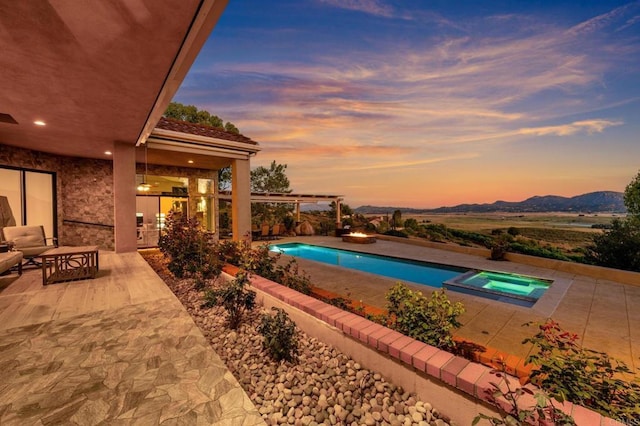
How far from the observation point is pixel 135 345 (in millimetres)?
2816

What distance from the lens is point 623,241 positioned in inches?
272

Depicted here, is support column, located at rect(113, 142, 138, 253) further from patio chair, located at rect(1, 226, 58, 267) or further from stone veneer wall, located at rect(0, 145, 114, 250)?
stone veneer wall, located at rect(0, 145, 114, 250)

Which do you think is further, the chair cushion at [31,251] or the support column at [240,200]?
the support column at [240,200]

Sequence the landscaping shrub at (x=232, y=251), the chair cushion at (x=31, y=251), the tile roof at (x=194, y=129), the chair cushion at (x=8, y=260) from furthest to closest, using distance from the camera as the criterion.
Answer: the tile roof at (x=194, y=129)
the chair cushion at (x=31, y=251)
the landscaping shrub at (x=232, y=251)
the chair cushion at (x=8, y=260)

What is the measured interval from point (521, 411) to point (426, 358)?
0.66 meters

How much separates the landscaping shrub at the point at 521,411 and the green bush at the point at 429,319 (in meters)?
0.64

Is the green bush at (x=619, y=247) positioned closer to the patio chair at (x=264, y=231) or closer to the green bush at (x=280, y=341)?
the green bush at (x=280, y=341)

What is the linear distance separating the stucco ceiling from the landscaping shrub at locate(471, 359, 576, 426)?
3.72 meters

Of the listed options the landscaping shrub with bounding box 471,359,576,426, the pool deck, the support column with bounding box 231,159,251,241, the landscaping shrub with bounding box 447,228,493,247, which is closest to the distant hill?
the landscaping shrub with bounding box 447,228,493,247

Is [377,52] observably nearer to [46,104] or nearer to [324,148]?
[324,148]

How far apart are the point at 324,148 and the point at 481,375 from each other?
57.1 ft

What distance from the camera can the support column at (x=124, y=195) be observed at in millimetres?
7434

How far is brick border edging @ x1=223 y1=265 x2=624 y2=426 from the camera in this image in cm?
147

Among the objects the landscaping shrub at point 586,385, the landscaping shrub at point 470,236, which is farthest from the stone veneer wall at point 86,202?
the landscaping shrub at point 470,236
